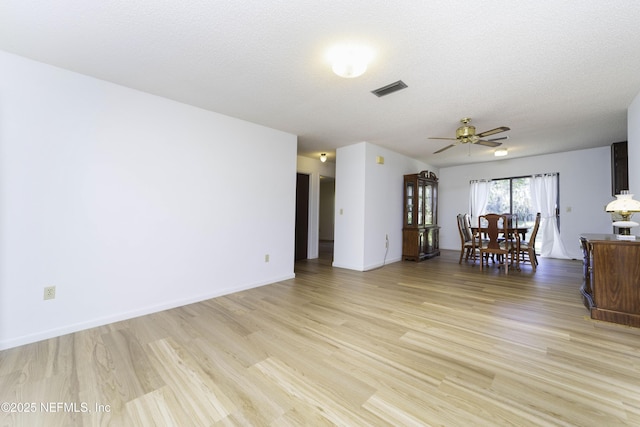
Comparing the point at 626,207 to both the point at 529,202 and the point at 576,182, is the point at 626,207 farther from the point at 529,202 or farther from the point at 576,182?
the point at 529,202

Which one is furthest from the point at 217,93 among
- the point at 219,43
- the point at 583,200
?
the point at 583,200

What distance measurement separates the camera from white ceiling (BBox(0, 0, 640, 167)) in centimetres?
163

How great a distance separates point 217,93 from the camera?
2752mm

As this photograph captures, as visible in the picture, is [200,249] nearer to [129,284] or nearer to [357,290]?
[129,284]

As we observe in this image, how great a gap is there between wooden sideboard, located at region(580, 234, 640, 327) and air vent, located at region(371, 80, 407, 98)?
2348 millimetres

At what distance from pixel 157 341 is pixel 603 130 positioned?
21.0 ft

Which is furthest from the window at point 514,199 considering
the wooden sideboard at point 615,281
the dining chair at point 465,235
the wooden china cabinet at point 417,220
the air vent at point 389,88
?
the air vent at point 389,88

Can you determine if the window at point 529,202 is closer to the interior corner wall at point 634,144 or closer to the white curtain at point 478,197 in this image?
the white curtain at point 478,197

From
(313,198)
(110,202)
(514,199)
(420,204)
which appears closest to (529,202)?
(514,199)

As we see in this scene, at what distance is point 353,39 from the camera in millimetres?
1883

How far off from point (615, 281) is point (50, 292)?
4995 mm

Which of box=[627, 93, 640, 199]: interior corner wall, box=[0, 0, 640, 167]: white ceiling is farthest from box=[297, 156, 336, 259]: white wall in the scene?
box=[627, 93, 640, 199]: interior corner wall

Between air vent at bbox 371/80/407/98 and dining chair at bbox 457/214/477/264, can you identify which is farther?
dining chair at bbox 457/214/477/264

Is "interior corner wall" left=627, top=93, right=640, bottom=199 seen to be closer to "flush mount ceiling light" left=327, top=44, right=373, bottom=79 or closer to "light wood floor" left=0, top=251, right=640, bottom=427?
"light wood floor" left=0, top=251, right=640, bottom=427
